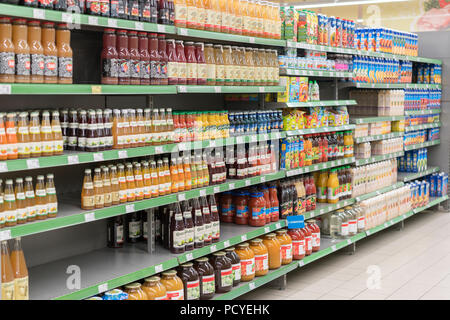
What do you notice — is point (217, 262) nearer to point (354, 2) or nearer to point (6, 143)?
point (6, 143)

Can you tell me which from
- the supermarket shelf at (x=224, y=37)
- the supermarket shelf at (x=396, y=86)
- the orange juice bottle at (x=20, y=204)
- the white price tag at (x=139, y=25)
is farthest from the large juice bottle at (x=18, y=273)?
the supermarket shelf at (x=396, y=86)

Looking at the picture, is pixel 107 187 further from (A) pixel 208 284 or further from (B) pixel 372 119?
(B) pixel 372 119

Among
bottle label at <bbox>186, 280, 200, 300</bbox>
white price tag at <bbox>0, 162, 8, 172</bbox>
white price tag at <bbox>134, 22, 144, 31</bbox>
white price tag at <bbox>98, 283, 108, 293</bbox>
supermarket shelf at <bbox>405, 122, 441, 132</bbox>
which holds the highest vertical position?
white price tag at <bbox>134, 22, 144, 31</bbox>

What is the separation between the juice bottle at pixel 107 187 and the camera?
11.1 ft

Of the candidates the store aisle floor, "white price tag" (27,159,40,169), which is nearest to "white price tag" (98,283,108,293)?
"white price tag" (27,159,40,169)

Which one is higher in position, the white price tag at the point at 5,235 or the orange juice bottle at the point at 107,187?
the orange juice bottle at the point at 107,187

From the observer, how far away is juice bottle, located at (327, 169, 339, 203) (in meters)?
5.77

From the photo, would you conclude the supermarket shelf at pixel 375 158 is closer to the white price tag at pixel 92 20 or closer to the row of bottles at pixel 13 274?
the white price tag at pixel 92 20

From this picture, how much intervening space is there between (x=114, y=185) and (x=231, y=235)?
130 cm

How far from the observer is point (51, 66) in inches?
117

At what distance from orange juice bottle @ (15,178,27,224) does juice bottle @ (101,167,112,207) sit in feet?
1.80

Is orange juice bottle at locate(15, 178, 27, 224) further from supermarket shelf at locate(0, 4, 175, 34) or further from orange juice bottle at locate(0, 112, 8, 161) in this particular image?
supermarket shelf at locate(0, 4, 175, 34)

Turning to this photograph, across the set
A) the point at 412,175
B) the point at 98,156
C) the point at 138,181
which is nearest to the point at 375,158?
the point at 412,175

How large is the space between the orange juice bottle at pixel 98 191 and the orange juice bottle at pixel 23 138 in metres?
0.52
